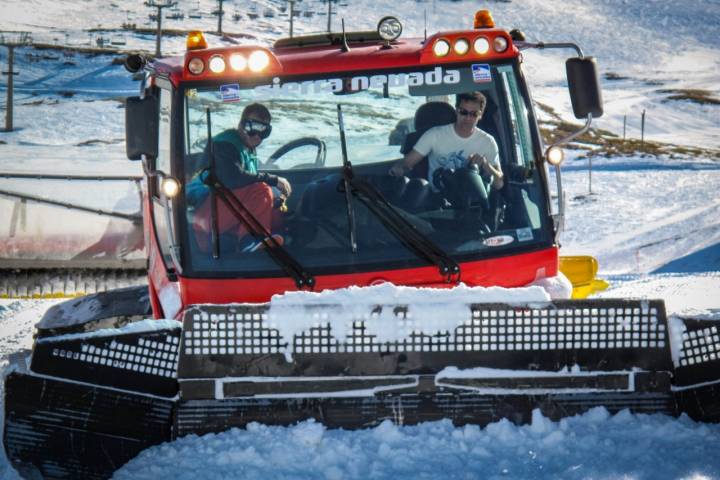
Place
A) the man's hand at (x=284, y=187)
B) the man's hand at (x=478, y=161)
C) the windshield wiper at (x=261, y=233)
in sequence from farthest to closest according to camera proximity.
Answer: the man's hand at (x=478, y=161) < the man's hand at (x=284, y=187) < the windshield wiper at (x=261, y=233)

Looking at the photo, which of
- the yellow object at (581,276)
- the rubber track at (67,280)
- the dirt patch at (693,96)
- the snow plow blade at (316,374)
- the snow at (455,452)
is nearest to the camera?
the snow at (455,452)

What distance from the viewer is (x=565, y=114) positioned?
4400cm

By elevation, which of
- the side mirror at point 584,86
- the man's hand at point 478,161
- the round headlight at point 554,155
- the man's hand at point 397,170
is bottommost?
the man's hand at point 397,170

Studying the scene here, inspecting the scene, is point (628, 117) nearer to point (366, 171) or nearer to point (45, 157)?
point (45, 157)

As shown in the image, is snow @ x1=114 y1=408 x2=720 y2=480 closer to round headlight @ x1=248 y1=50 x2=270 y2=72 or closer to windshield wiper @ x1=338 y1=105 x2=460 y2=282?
windshield wiper @ x1=338 y1=105 x2=460 y2=282

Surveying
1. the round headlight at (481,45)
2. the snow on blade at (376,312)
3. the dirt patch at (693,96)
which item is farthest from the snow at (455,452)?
the dirt patch at (693,96)

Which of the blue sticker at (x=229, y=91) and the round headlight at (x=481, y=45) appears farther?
the round headlight at (x=481, y=45)

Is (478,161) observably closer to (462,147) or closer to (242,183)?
(462,147)

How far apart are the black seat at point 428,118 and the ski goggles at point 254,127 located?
2.18 ft

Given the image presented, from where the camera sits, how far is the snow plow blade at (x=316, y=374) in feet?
13.4

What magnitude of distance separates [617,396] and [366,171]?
148 centimetres

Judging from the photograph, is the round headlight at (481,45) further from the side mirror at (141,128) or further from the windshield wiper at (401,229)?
the side mirror at (141,128)

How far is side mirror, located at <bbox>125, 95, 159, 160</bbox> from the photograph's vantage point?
4738mm

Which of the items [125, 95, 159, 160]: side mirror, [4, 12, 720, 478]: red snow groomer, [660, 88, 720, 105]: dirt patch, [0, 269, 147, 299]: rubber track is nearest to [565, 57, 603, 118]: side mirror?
[4, 12, 720, 478]: red snow groomer
